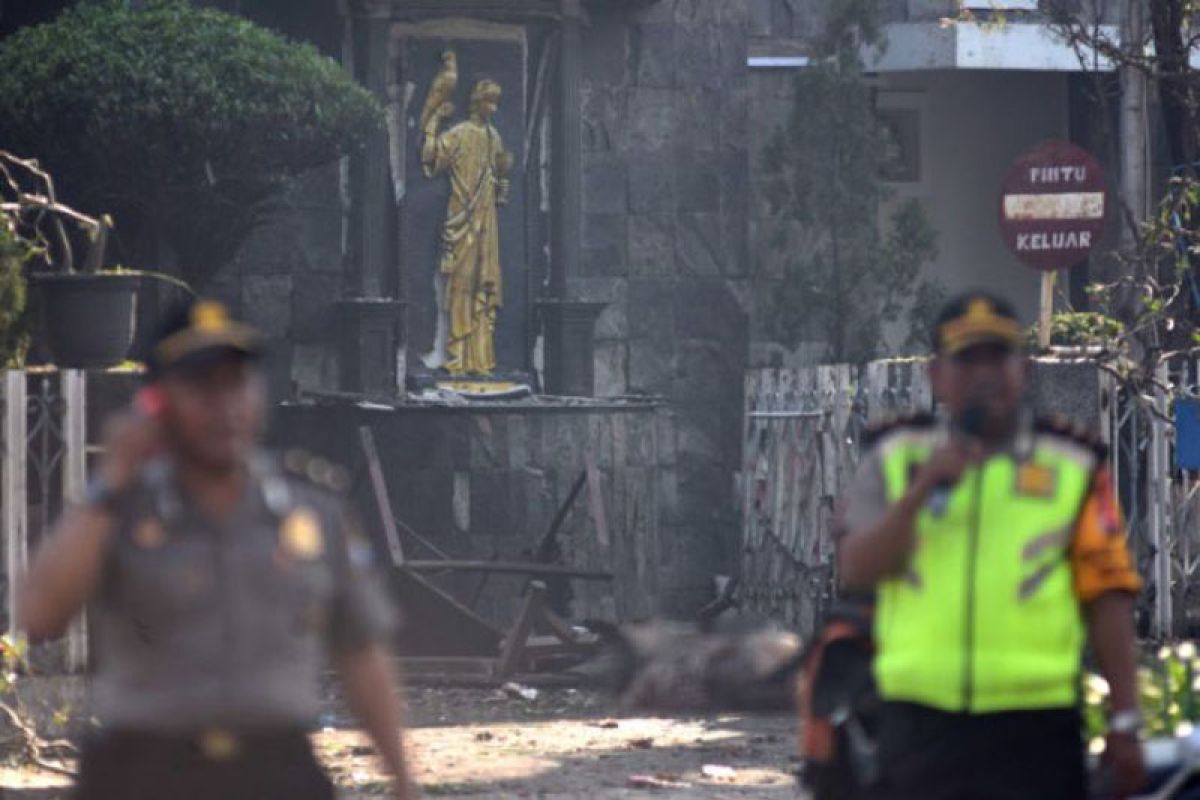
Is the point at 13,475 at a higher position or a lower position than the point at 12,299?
lower

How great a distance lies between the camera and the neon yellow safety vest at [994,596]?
552 cm

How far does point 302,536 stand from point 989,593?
53.2 inches

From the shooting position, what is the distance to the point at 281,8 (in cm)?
2011

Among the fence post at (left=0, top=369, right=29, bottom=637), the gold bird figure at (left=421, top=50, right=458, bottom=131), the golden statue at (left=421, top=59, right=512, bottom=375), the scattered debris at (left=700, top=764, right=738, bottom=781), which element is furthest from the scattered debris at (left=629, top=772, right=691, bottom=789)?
the gold bird figure at (left=421, top=50, right=458, bottom=131)

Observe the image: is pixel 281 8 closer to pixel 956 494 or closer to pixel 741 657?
pixel 741 657

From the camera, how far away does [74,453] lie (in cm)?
1408

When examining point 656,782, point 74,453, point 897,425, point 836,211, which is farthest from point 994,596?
point 836,211

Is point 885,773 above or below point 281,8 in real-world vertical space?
below

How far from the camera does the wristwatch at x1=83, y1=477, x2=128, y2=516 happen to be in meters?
5.02

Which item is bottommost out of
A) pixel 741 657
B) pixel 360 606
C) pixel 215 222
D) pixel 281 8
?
pixel 741 657

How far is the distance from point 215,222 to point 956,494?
1387cm

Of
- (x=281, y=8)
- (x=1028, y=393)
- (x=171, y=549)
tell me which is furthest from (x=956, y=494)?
(x=281, y=8)

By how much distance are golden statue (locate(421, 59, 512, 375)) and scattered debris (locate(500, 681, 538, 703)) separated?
5.02 m

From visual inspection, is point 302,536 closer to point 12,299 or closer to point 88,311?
point 12,299
